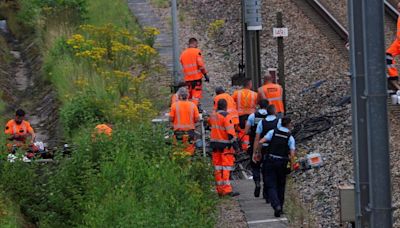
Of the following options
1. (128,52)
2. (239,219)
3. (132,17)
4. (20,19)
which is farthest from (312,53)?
(20,19)

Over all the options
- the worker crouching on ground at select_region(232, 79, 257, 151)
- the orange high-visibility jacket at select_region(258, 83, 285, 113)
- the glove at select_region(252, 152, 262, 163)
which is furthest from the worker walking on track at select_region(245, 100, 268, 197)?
the orange high-visibility jacket at select_region(258, 83, 285, 113)

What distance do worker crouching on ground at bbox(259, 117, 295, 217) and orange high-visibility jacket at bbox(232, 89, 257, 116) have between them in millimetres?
2871

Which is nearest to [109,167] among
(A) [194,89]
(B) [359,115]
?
(B) [359,115]

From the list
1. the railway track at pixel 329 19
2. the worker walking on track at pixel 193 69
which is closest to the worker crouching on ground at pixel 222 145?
the worker walking on track at pixel 193 69

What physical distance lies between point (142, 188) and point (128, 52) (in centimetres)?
1077

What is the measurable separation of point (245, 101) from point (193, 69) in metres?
2.57

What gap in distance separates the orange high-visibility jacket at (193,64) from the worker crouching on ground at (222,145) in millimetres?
4053

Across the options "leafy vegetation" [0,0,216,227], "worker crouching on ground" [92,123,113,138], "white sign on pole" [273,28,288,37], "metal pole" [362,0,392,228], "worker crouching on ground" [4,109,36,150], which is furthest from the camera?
"white sign on pole" [273,28,288,37]

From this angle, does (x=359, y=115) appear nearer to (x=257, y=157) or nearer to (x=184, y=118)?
(x=257, y=157)

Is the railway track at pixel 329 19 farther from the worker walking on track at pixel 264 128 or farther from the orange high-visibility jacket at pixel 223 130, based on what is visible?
the worker walking on track at pixel 264 128

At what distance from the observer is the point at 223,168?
15430 millimetres

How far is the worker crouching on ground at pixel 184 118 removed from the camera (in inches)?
628

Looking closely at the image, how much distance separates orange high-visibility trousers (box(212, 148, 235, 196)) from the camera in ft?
50.6

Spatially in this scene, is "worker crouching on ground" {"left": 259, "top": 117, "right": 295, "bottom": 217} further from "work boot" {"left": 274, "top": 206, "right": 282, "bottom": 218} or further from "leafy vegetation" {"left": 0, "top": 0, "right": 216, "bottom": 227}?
"leafy vegetation" {"left": 0, "top": 0, "right": 216, "bottom": 227}
